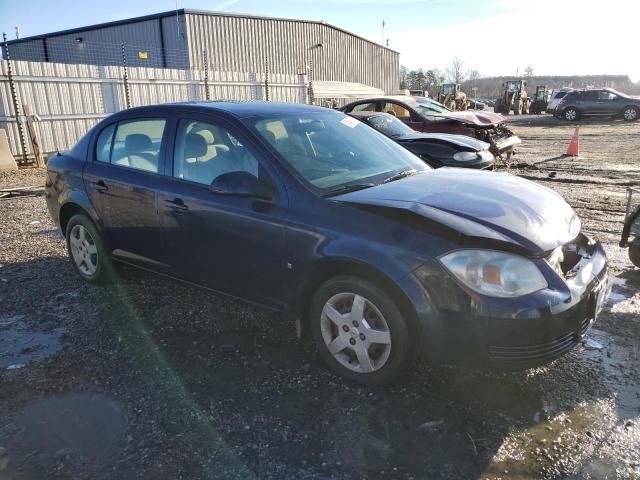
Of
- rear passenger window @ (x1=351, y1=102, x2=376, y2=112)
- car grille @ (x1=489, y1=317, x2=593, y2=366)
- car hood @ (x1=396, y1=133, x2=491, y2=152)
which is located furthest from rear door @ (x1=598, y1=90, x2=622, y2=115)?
car grille @ (x1=489, y1=317, x2=593, y2=366)

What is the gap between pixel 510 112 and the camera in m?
44.3

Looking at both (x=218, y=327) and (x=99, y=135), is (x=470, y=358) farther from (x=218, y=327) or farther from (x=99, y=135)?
(x=99, y=135)

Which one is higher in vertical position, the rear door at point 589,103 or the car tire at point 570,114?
the rear door at point 589,103

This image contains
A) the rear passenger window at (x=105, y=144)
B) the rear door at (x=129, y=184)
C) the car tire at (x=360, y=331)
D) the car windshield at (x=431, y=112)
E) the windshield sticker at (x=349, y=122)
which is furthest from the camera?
the car windshield at (x=431, y=112)

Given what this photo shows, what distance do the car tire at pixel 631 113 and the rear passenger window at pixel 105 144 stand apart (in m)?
28.5

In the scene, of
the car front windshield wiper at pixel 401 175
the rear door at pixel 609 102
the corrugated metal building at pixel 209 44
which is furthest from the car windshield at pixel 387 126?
the rear door at pixel 609 102

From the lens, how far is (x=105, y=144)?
439 centimetres

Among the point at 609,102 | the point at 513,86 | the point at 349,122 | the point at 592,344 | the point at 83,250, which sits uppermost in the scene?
the point at 513,86

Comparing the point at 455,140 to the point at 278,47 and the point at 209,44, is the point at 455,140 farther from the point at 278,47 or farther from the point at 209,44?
the point at 278,47

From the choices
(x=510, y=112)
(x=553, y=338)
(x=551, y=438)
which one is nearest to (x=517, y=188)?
(x=553, y=338)

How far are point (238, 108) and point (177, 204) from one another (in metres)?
0.85

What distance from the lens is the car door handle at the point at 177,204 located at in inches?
141

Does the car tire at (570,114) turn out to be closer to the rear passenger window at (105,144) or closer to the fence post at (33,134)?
the fence post at (33,134)

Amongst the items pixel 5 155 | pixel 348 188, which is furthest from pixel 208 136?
pixel 5 155
